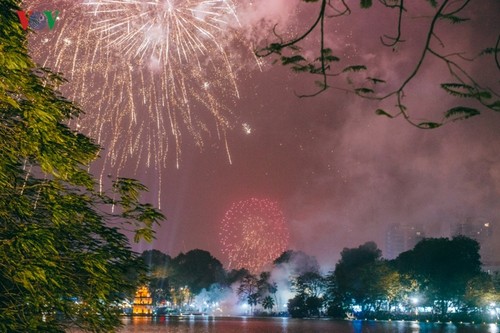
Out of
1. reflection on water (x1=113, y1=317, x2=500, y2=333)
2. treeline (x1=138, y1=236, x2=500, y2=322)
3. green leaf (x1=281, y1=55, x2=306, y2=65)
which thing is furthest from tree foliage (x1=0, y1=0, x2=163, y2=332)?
treeline (x1=138, y1=236, x2=500, y2=322)

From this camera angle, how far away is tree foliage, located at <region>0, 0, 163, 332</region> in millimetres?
11141

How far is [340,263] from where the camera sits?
436 feet

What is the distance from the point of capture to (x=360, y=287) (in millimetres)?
120438

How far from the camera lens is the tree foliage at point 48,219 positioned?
439 inches

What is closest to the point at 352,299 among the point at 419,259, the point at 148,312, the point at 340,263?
the point at 340,263

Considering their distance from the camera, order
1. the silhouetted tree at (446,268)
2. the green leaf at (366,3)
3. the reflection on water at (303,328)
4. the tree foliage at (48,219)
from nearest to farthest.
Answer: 1. the green leaf at (366,3)
2. the tree foliage at (48,219)
3. the reflection on water at (303,328)
4. the silhouetted tree at (446,268)

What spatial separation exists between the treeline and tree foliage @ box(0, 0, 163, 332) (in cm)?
9354

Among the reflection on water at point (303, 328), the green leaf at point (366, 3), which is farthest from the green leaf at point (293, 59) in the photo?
the reflection on water at point (303, 328)

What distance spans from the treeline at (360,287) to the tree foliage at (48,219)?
307ft

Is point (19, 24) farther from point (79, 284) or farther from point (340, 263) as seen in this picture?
point (340, 263)

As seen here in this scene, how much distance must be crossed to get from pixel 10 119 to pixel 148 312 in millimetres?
157405

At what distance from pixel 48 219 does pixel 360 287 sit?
4476 inches

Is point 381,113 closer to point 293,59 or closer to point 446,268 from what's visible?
point 293,59

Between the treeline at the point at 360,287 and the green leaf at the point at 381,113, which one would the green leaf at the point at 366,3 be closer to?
the green leaf at the point at 381,113
